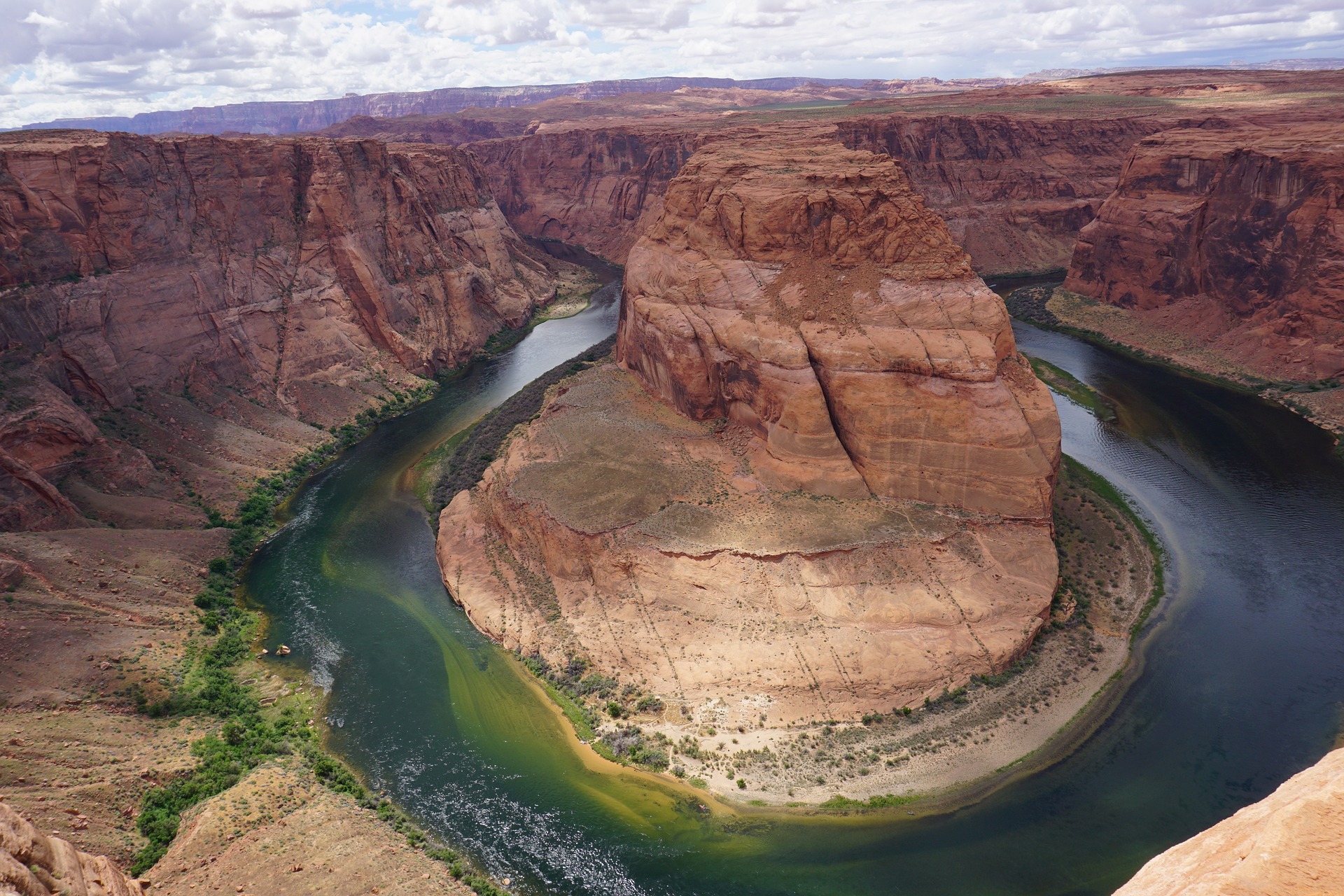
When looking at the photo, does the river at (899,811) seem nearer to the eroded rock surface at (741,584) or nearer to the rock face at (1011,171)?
the eroded rock surface at (741,584)

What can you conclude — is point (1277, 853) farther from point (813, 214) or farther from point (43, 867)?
point (813, 214)

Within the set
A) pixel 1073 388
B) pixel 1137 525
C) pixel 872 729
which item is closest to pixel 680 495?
pixel 872 729

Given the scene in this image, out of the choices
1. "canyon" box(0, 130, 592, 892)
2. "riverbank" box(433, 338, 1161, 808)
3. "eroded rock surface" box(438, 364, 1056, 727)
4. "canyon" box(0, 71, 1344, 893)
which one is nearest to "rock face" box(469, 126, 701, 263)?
"canyon" box(0, 130, 592, 892)

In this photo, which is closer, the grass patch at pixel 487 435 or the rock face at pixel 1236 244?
the grass patch at pixel 487 435

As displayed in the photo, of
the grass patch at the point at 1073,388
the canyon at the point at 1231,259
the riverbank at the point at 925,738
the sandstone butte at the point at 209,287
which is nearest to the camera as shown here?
the riverbank at the point at 925,738

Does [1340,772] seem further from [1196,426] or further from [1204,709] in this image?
[1196,426]

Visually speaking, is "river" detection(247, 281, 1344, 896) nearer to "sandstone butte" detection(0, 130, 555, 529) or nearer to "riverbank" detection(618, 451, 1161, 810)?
"riverbank" detection(618, 451, 1161, 810)

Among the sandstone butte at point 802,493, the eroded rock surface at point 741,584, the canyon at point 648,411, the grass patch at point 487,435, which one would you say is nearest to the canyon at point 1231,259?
the canyon at point 648,411
